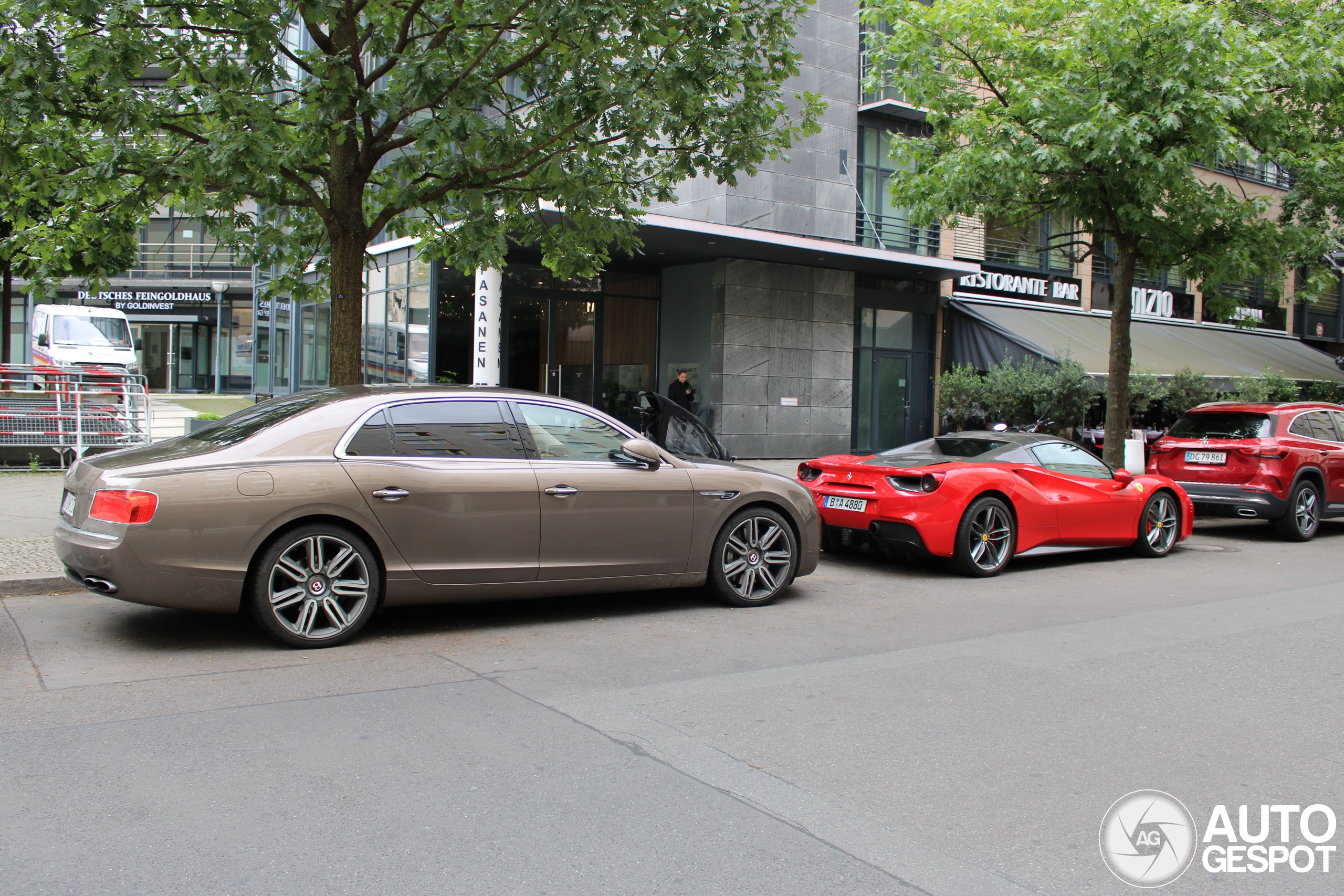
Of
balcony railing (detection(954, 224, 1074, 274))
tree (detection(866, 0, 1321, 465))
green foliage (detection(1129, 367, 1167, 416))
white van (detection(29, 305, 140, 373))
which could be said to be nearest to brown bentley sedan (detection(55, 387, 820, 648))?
tree (detection(866, 0, 1321, 465))

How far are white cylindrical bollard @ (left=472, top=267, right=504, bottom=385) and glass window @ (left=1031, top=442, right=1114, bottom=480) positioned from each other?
10.6 m

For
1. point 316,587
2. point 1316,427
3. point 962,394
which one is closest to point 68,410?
point 316,587

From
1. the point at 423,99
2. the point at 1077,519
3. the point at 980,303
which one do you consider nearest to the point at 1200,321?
the point at 980,303

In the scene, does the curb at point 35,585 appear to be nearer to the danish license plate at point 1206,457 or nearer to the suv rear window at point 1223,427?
the danish license plate at point 1206,457

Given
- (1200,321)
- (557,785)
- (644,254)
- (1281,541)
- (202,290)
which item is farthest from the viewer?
(202,290)

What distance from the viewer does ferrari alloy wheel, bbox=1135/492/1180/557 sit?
10422 millimetres

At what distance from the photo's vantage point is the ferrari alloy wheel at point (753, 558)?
7.27m

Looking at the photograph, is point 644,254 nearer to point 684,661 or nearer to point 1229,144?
point 1229,144

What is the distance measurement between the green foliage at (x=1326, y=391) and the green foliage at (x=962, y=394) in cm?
999

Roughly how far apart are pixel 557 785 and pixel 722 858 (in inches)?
32.2

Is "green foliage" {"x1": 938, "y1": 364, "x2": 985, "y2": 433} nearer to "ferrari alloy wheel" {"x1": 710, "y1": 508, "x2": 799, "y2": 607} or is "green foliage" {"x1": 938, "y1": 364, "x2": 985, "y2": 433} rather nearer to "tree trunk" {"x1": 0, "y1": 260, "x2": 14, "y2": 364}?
"ferrari alloy wheel" {"x1": 710, "y1": 508, "x2": 799, "y2": 607}

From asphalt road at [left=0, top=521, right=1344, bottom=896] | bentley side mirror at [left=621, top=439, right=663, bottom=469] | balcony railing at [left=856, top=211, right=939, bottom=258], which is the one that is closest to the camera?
asphalt road at [left=0, top=521, right=1344, bottom=896]

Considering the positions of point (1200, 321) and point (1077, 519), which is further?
point (1200, 321)

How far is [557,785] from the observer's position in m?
3.83
